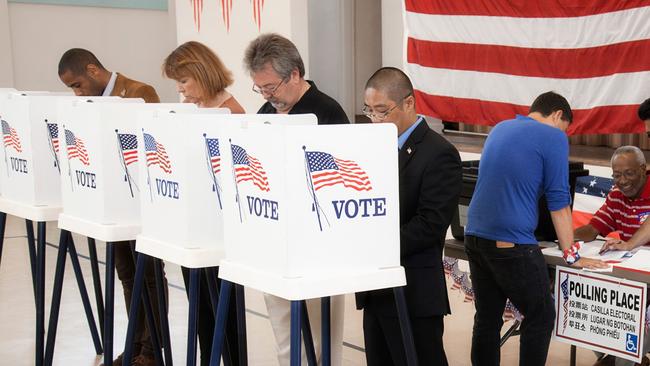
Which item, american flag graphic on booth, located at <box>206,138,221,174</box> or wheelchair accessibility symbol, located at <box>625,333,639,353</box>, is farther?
wheelchair accessibility symbol, located at <box>625,333,639,353</box>

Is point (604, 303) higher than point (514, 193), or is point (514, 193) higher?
point (514, 193)

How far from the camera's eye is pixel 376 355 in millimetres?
2707

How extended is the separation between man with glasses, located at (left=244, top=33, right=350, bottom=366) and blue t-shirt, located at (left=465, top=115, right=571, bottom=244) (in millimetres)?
601

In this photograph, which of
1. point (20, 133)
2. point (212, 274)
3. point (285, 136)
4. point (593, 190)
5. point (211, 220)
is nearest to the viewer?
point (285, 136)

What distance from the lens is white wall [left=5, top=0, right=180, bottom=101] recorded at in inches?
407

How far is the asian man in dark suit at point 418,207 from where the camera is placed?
8.25ft

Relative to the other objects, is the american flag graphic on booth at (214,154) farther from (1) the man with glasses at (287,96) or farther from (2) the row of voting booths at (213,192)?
(1) the man with glasses at (287,96)

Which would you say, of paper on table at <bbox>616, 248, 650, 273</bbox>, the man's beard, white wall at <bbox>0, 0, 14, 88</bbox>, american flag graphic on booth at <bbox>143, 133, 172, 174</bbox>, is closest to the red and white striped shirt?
paper on table at <bbox>616, 248, 650, 273</bbox>

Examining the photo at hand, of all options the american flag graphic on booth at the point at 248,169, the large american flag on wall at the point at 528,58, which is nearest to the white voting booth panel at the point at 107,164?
the american flag graphic on booth at the point at 248,169

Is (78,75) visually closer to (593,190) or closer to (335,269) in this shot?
(335,269)

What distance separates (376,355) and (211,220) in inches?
25.5

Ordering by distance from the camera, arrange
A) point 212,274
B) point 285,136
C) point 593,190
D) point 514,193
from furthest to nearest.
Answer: point 593,190, point 514,193, point 212,274, point 285,136

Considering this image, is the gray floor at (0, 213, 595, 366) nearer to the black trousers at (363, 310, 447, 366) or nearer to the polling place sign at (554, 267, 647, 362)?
the polling place sign at (554, 267, 647, 362)

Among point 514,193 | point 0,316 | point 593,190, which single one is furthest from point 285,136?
point 0,316
